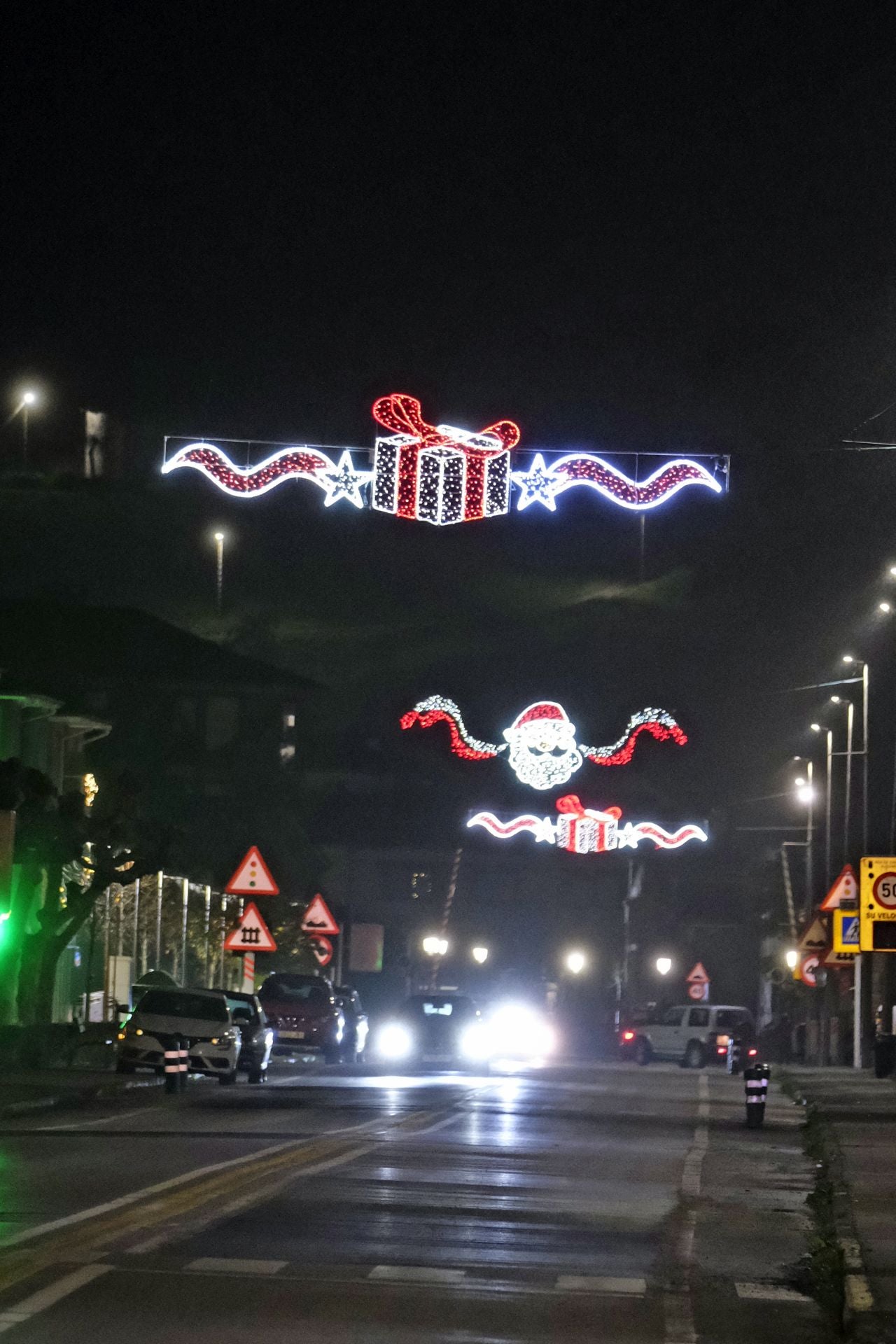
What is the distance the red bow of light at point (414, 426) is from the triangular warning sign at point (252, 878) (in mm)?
14775

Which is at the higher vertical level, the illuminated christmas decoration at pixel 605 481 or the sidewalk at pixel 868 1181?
the illuminated christmas decoration at pixel 605 481

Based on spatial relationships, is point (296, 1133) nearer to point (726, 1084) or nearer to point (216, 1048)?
point (216, 1048)

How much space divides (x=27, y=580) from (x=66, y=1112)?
4690cm

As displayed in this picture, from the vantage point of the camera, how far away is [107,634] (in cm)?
8050

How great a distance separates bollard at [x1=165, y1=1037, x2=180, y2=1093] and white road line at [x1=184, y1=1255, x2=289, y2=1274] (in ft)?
61.8

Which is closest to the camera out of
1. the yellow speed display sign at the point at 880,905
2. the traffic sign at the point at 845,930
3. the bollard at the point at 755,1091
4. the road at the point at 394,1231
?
the road at the point at 394,1231

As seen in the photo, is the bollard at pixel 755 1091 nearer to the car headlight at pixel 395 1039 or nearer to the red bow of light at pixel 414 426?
the red bow of light at pixel 414 426

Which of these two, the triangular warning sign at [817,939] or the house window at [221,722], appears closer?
the triangular warning sign at [817,939]

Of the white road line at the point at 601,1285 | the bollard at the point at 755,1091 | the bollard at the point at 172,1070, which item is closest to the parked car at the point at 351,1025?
the bollard at the point at 172,1070

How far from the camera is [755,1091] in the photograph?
85.7 ft

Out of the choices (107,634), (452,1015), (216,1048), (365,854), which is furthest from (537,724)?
(365,854)

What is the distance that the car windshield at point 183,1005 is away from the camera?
3416cm

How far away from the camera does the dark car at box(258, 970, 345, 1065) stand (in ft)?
153

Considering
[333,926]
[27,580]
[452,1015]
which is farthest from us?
[27,580]
